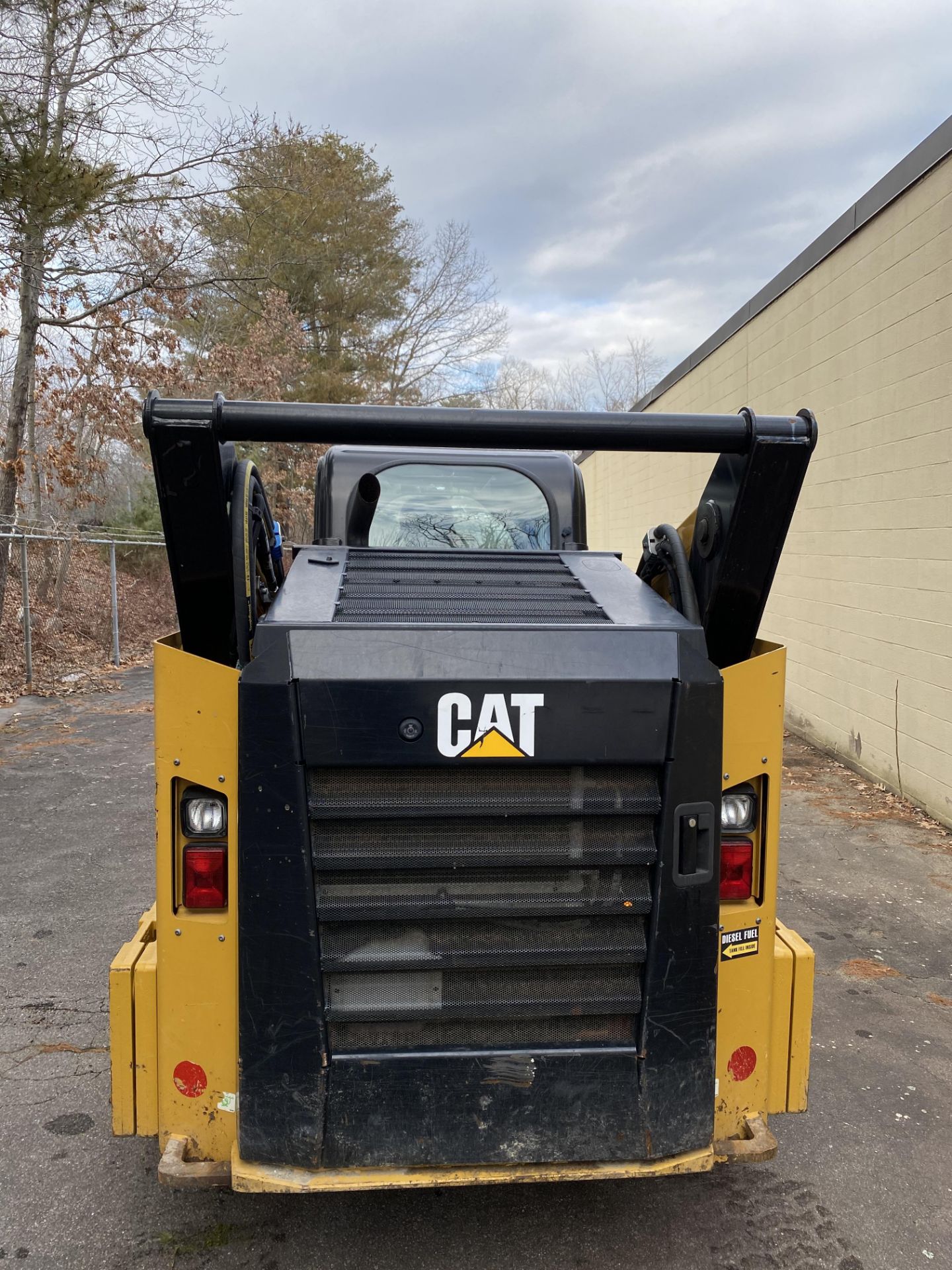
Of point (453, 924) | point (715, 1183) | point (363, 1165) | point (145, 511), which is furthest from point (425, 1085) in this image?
point (145, 511)

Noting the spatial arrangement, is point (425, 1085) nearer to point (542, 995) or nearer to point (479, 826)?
point (542, 995)

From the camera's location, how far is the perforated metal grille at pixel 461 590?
241 centimetres

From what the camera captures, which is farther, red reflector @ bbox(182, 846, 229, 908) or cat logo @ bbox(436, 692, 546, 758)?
red reflector @ bbox(182, 846, 229, 908)

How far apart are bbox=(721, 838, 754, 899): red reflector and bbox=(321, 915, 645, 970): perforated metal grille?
28cm

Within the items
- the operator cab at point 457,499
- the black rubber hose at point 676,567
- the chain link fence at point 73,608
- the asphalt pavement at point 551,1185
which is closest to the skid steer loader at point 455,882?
the black rubber hose at point 676,567

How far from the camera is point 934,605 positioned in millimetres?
6547

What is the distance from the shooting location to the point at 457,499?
14.9 ft

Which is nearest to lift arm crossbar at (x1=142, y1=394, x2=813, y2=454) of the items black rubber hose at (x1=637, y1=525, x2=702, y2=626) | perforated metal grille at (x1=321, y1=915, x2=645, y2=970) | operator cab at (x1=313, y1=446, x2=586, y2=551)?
black rubber hose at (x1=637, y1=525, x2=702, y2=626)

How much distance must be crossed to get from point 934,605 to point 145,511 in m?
21.1

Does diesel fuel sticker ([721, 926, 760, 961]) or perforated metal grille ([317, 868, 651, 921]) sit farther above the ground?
perforated metal grille ([317, 868, 651, 921])

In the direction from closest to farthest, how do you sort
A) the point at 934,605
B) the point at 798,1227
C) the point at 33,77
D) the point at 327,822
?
the point at 327,822
the point at 798,1227
the point at 934,605
the point at 33,77

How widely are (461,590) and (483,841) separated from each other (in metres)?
0.82

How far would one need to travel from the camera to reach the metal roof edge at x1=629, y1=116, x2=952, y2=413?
6539 mm

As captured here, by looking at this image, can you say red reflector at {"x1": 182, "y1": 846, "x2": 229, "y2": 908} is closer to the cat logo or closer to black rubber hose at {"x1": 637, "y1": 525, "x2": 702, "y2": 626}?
the cat logo
